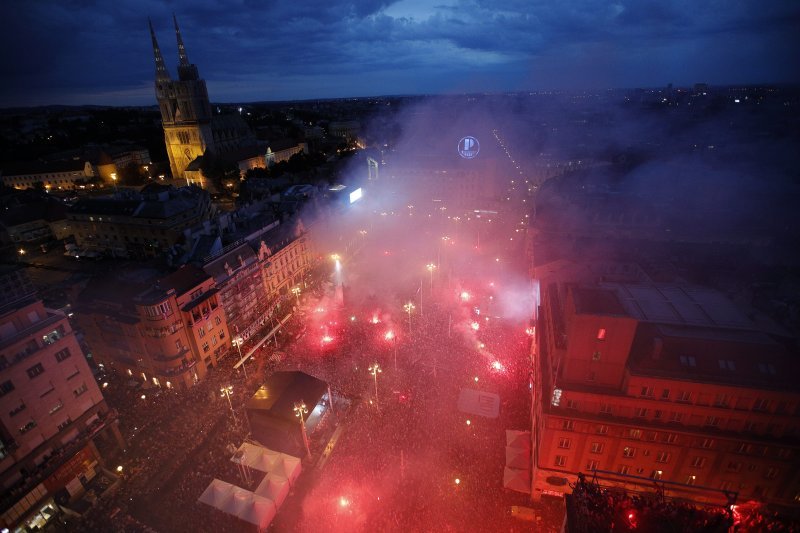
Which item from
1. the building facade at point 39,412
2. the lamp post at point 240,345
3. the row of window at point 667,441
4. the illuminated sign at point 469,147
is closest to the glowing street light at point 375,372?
the lamp post at point 240,345

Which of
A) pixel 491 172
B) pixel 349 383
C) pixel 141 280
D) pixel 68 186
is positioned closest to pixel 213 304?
pixel 141 280

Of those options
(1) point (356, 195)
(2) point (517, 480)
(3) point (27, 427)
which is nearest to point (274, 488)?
(2) point (517, 480)

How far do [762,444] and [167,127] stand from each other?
9024 centimetres

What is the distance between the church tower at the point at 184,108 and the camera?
69.9 meters

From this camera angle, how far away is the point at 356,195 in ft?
178

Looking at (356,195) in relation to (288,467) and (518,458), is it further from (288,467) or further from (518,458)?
(518,458)

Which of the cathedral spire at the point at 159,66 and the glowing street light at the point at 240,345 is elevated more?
the cathedral spire at the point at 159,66

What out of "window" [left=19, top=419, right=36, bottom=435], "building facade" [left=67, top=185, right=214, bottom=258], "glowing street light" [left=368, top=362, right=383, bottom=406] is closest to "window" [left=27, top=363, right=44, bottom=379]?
"window" [left=19, top=419, right=36, bottom=435]

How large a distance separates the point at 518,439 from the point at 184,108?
3165 inches

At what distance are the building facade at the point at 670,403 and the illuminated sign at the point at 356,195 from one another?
39.2 metres

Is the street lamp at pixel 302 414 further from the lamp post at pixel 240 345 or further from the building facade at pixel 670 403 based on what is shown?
the building facade at pixel 670 403

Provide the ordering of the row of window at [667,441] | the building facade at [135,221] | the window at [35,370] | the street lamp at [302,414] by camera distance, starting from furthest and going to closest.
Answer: the building facade at [135,221], the street lamp at [302,414], the window at [35,370], the row of window at [667,441]

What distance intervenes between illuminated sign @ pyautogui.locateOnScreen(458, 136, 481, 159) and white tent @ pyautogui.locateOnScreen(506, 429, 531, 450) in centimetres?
4937

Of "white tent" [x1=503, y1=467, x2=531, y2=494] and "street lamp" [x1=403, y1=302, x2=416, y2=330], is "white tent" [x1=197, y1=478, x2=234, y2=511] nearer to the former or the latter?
"white tent" [x1=503, y1=467, x2=531, y2=494]
